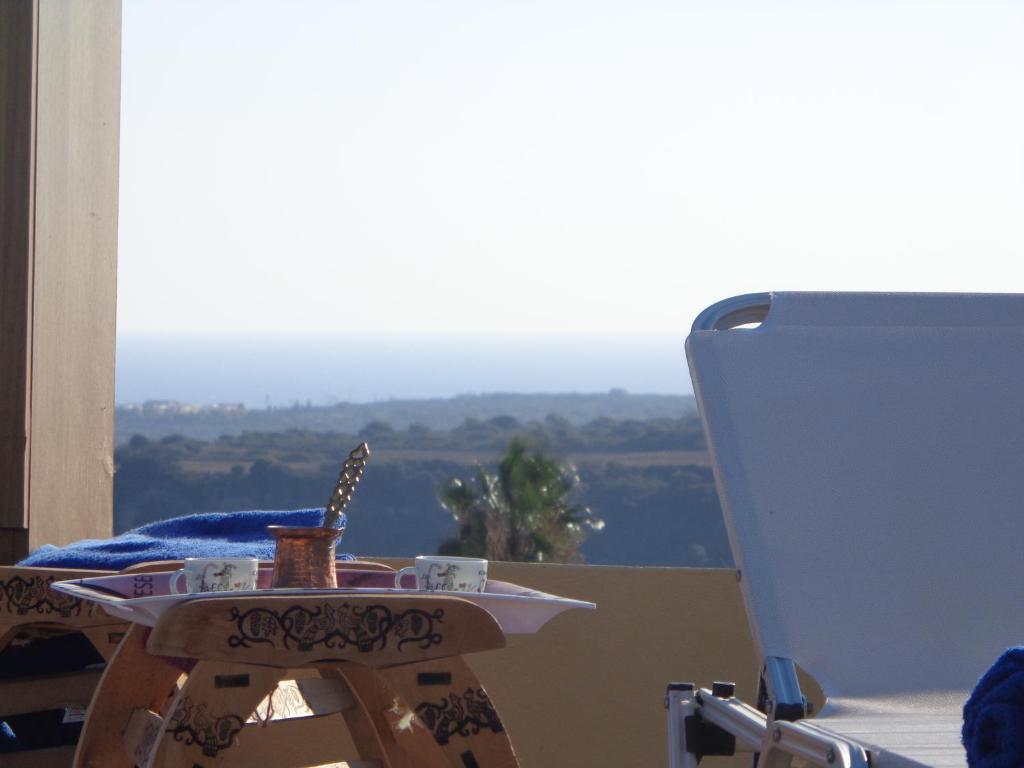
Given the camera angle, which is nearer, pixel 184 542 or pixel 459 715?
pixel 459 715

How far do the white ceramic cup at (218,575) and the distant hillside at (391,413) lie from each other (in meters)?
22.3

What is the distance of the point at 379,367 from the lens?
77.1m

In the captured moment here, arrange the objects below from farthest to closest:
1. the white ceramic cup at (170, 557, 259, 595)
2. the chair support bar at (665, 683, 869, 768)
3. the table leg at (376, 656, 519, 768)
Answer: the white ceramic cup at (170, 557, 259, 595)
the table leg at (376, 656, 519, 768)
the chair support bar at (665, 683, 869, 768)

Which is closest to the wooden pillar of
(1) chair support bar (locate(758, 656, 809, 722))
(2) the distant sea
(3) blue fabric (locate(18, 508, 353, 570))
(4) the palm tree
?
(3) blue fabric (locate(18, 508, 353, 570))

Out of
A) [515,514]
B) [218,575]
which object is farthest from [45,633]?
[515,514]

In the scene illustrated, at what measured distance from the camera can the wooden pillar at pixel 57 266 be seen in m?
2.34

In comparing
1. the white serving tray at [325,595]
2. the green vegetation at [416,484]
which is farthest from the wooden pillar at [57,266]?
the green vegetation at [416,484]

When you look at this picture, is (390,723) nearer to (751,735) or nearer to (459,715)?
(459,715)

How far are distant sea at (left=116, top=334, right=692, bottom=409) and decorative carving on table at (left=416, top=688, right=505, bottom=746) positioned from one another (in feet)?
112

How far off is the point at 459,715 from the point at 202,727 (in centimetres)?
26

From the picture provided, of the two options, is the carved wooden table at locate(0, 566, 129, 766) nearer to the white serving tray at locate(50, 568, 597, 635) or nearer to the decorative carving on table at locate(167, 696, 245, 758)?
the white serving tray at locate(50, 568, 597, 635)

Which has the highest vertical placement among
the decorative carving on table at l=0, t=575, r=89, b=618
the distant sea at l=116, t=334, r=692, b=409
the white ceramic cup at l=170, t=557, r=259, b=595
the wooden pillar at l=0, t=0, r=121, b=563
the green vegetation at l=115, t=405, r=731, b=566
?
the distant sea at l=116, t=334, r=692, b=409

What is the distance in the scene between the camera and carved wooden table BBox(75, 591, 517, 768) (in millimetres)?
1225

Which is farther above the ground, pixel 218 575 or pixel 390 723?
pixel 218 575
